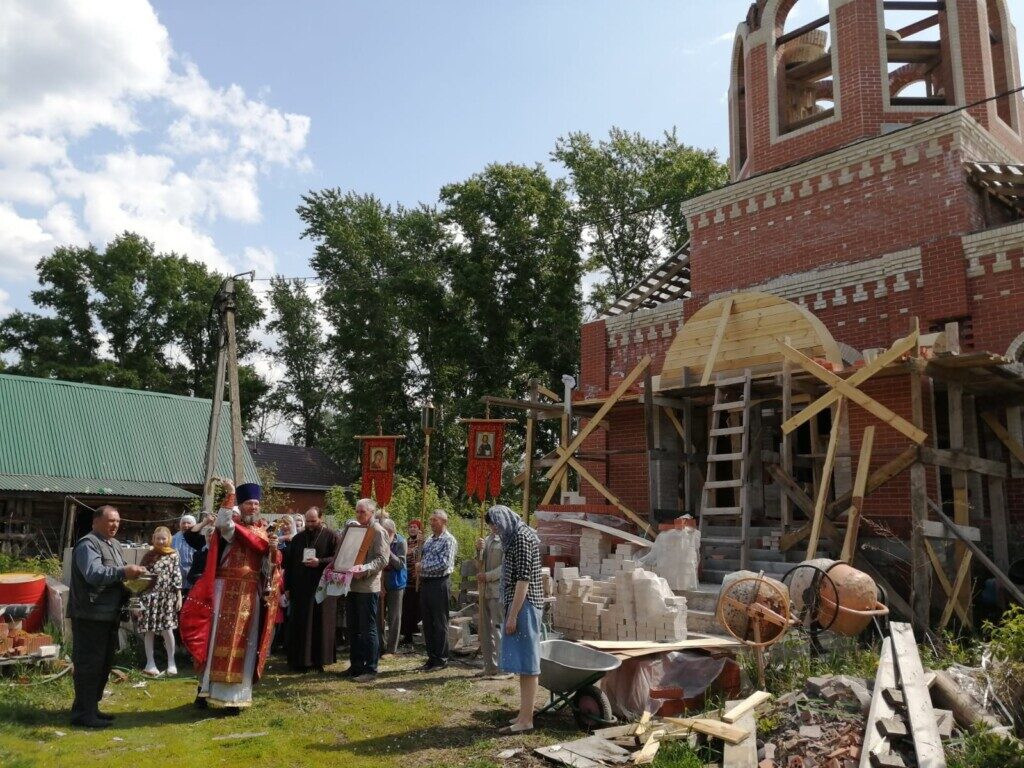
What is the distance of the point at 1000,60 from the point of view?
569 inches

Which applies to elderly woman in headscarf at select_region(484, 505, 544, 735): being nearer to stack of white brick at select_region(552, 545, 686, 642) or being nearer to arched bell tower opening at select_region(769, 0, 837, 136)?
stack of white brick at select_region(552, 545, 686, 642)

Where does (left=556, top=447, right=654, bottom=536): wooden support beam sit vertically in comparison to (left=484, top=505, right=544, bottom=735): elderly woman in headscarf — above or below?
above

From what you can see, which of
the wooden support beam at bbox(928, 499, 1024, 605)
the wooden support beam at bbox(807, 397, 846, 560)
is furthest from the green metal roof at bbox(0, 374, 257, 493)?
the wooden support beam at bbox(928, 499, 1024, 605)

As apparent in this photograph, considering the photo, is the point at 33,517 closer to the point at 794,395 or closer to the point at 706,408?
the point at 706,408

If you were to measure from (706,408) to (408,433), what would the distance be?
21.6m

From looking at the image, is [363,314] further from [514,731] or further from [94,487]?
[514,731]

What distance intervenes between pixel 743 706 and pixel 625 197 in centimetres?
2834

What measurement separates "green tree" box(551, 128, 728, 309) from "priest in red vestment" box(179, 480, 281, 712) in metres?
25.9

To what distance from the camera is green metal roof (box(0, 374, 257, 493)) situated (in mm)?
22289

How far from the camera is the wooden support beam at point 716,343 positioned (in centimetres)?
1174

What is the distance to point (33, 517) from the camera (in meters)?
21.0

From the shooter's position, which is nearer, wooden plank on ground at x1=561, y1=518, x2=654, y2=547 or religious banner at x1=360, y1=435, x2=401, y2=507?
wooden plank on ground at x1=561, y1=518, x2=654, y2=547

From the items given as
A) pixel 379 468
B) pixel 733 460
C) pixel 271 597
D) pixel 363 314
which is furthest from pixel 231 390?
pixel 363 314

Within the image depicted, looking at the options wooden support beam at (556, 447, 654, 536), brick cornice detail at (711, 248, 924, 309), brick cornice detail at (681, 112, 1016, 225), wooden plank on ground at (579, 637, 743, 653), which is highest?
brick cornice detail at (681, 112, 1016, 225)
